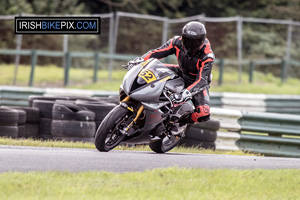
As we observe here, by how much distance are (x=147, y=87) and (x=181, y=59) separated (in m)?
1.08

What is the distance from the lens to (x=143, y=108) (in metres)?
8.03

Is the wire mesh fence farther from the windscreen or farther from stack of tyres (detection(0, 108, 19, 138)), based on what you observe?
the windscreen

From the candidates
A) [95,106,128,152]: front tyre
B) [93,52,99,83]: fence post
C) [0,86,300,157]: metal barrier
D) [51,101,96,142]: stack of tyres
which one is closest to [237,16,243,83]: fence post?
[93,52,99,83]: fence post

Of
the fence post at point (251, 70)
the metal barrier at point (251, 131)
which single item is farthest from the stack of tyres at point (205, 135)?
the fence post at point (251, 70)

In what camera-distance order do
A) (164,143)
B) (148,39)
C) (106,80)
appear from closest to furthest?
(164,143)
(106,80)
(148,39)

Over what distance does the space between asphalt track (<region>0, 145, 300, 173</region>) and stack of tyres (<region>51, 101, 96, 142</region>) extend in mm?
2286

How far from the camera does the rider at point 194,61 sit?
841cm

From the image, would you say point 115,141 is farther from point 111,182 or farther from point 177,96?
point 111,182

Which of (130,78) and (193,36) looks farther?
(193,36)

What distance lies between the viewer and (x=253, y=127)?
11.2 meters

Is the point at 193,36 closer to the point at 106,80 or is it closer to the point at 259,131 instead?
the point at 259,131

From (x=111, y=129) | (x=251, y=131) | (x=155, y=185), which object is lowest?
(x=155, y=185)

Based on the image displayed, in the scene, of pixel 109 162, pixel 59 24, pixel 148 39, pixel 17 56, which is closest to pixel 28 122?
pixel 109 162

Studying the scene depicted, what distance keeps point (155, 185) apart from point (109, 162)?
1103 millimetres
